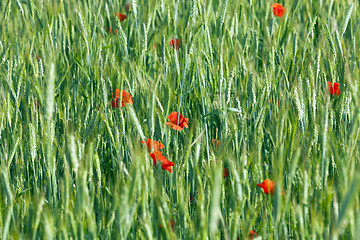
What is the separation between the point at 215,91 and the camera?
1.17m

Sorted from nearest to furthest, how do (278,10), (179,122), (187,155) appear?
(187,155) → (179,122) → (278,10)

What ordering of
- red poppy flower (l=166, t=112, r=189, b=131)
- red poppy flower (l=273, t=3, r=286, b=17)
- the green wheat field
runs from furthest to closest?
red poppy flower (l=273, t=3, r=286, b=17)
red poppy flower (l=166, t=112, r=189, b=131)
the green wheat field

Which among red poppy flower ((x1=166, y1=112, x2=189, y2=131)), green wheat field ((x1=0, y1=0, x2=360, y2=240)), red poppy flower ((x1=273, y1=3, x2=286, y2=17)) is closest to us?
green wheat field ((x1=0, y1=0, x2=360, y2=240))

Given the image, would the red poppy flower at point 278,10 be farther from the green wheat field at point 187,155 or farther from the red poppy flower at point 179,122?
the red poppy flower at point 179,122

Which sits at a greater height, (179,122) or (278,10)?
(278,10)

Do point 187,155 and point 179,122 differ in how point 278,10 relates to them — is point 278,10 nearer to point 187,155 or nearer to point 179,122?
point 179,122

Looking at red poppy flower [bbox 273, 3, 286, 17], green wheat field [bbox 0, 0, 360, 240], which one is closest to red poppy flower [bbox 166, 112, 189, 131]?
green wheat field [bbox 0, 0, 360, 240]

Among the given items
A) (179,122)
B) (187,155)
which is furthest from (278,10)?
(187,155)

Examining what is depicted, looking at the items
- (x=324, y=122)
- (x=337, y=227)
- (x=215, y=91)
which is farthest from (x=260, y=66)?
(x=337, y=227)

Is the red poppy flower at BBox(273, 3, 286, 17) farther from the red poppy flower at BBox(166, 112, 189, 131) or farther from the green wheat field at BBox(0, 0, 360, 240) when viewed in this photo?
the red poppy flower at BBox(166, 112, 189, 131)

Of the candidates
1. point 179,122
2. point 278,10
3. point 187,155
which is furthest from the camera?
point 278,10

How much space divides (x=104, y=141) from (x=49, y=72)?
1.68ft

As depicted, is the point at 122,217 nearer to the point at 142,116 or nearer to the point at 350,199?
the point at 350,199

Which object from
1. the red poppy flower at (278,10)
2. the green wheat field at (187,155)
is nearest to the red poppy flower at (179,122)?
the green wheat field at (187,155)
